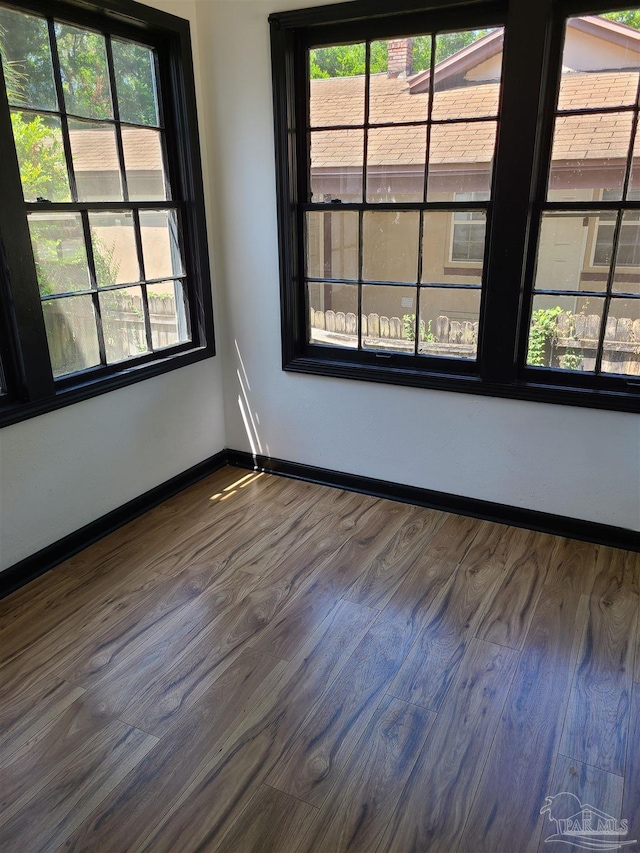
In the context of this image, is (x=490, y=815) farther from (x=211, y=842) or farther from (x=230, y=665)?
(x=230, y=665)

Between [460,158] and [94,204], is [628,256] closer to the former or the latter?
[460,158]

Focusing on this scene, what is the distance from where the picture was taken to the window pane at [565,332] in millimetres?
2617

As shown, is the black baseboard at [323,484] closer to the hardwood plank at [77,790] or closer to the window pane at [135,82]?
the hardwood plank at [77,790]

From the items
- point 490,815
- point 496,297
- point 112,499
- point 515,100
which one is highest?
point 515,100

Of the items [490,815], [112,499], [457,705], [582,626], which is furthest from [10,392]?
[582,626]

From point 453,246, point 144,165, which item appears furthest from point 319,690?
point 144,165

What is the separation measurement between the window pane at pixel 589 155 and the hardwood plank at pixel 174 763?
2.21 m

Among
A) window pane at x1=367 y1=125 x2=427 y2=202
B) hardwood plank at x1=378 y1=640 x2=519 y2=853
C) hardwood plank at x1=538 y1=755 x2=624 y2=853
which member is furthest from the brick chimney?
hardwood plank at x1=538 y1=755 x2=624 y2=853

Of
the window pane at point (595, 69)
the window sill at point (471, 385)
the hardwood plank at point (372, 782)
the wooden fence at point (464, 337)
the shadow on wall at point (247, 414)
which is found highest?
the window pane at point (595, 69)

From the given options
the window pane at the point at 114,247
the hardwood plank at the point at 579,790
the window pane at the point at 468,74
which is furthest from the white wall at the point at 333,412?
the hardwood plank at the point at 579,790

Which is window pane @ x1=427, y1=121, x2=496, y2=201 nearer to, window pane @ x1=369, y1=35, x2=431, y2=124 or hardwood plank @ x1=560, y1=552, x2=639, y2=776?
window pane @ x1=369, y1=35, x2=431, y2=124

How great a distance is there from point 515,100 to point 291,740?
8.21 ft

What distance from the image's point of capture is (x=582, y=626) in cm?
228

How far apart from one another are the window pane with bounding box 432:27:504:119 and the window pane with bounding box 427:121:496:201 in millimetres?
56
